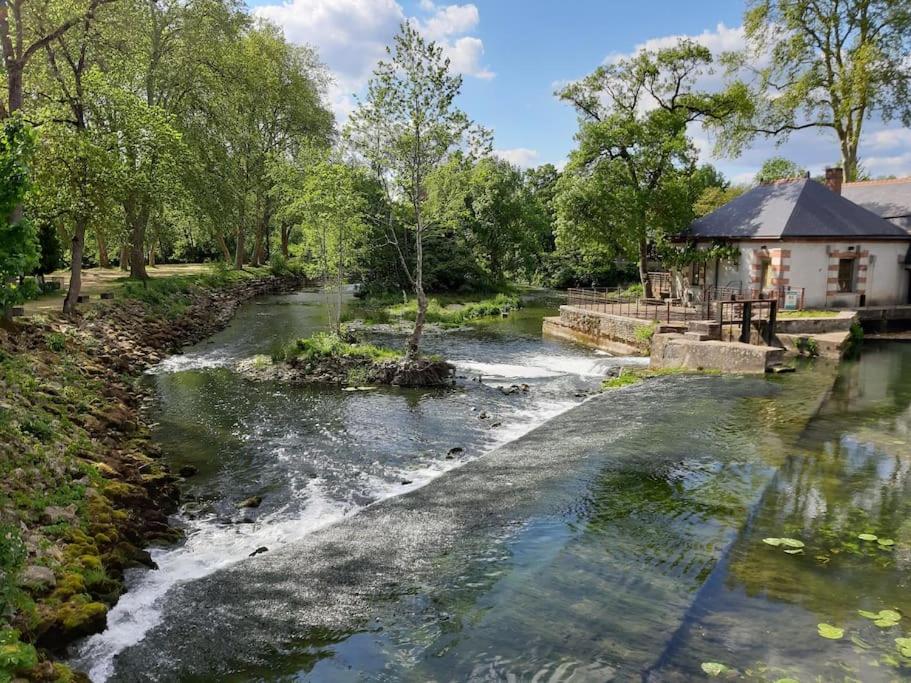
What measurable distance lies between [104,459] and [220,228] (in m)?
22.7

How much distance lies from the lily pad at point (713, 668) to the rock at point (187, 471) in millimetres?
9452

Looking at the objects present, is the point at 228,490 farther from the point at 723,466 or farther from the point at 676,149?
the point at 676,149

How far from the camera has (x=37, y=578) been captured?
6.78 meters

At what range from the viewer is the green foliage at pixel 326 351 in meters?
20.9

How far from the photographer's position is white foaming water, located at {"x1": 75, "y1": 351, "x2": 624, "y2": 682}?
6660 mm

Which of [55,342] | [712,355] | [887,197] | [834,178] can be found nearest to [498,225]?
[834,178]

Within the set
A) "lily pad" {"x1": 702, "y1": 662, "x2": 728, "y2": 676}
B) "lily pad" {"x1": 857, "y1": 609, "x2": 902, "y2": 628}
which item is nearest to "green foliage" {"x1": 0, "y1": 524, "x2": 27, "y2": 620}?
"lily pad" {"x1": 702, "y1": 662, "x2": 728, "y2": 676}

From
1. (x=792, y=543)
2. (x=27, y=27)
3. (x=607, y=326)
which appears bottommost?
(x=792, y=543)

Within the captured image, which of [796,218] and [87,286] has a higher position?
[796,218]

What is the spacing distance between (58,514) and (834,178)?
1393 inches

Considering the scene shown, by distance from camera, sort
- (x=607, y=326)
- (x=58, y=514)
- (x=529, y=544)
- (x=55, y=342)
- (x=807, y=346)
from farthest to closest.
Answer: (x=607, y=326)
(x=807, y=346)
(x=55, y=342)
(x=529, y=544)
(x=58, y=514)

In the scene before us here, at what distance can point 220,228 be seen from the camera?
31406mm

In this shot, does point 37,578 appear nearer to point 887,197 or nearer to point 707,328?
point 707,328

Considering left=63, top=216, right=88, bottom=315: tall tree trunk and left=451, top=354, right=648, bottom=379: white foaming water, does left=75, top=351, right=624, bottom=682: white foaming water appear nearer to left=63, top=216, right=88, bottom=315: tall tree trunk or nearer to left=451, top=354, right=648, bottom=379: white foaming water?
left=451, top=354, right=648, bottom=379: white foaming water
